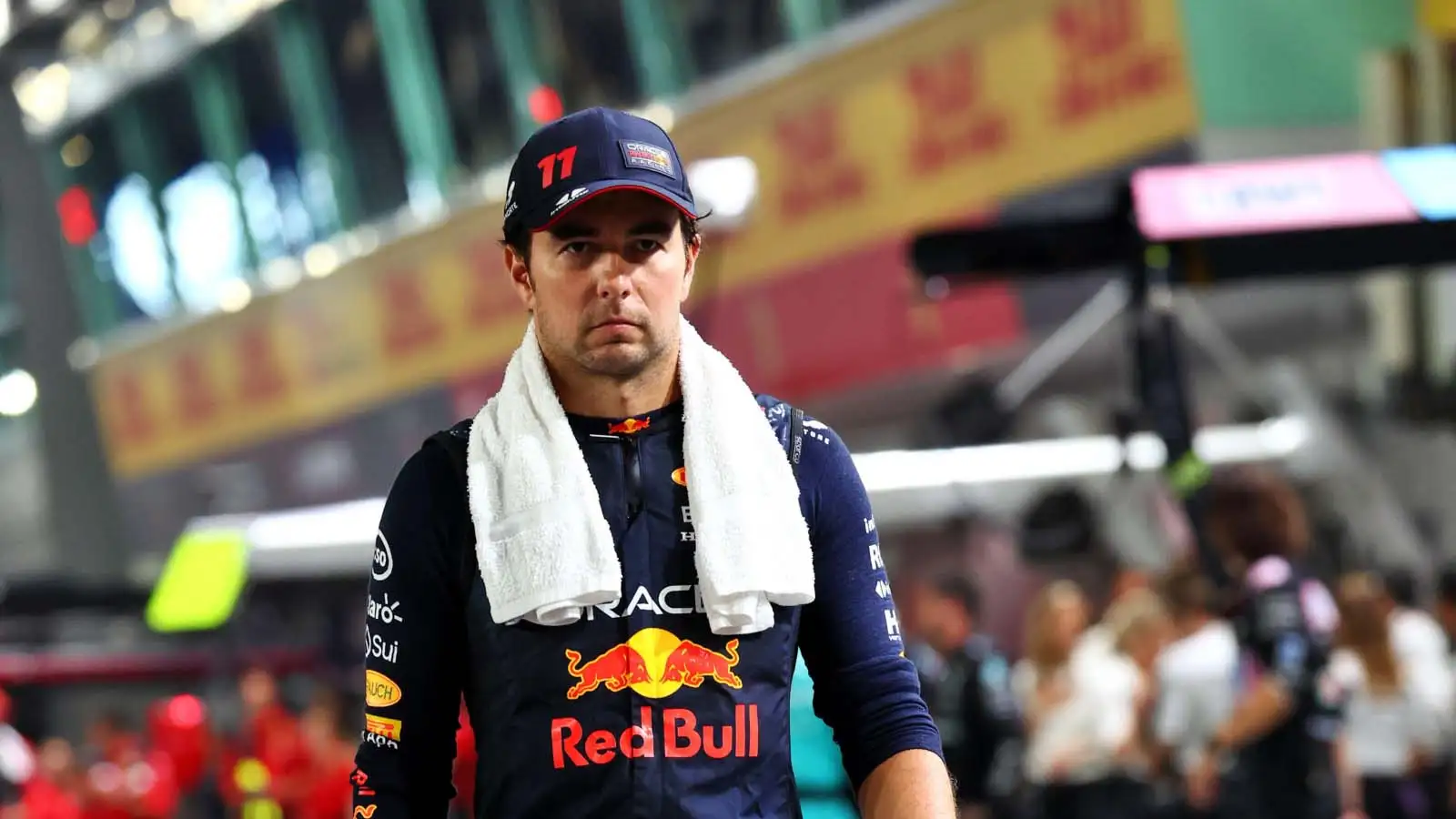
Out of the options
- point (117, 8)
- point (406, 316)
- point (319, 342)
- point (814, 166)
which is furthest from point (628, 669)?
point (319, 342)

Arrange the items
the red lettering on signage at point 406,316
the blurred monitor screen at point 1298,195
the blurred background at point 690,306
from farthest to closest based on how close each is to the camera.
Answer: the red lettering on signage at point 406,316 → the blurred background at point 690,306 → the blurred monitor screen at point 1298,195

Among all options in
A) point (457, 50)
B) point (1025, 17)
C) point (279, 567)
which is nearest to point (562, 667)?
point (1025, 17)

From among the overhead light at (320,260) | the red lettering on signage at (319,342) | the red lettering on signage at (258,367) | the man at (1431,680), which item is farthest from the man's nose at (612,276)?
the red lettering on signage at (258,367)

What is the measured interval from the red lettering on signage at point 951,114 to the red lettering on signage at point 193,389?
1095 cm

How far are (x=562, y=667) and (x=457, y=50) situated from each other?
1765 centimetres

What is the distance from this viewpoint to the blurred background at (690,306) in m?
12.4

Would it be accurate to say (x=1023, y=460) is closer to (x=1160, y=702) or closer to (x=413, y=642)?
(x=1160, y=702)

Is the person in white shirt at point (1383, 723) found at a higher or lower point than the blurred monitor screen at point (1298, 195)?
lower

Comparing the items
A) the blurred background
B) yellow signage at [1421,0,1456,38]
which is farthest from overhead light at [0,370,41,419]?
yellow signage at [1421,0,1456,38]

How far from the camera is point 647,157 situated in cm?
249

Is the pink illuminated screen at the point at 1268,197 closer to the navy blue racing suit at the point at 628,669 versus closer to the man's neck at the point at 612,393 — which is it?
the navy blue racing suit at the point at 628,669

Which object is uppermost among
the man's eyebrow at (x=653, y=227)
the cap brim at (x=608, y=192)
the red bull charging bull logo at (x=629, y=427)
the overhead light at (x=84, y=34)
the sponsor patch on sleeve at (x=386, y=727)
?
the overhead light at (x=84, y=34)

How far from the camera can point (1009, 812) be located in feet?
28.8

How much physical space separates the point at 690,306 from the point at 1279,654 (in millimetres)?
7672
